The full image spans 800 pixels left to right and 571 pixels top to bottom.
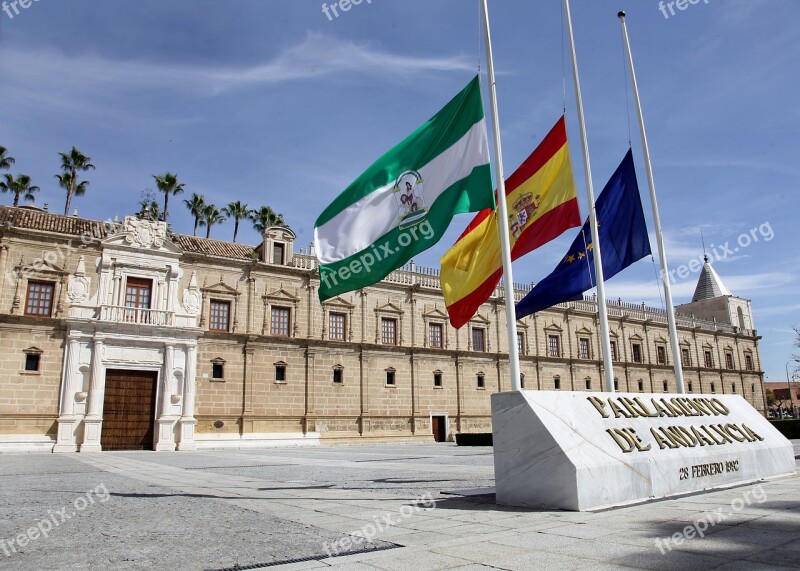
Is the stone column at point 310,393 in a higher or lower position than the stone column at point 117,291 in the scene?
lower

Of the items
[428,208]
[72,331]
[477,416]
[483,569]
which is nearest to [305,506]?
[483,569]

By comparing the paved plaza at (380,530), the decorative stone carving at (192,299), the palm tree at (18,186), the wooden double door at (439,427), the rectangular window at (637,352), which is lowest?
the paved plaza at (380,530)

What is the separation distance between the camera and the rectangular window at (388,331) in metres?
34.1

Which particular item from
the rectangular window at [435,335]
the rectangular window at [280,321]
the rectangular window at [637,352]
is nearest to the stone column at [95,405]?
the rectangular window at [280,321]

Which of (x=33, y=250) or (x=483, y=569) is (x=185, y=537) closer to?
(x=483, y=569)

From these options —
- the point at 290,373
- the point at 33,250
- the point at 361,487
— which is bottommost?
the point at 361,487

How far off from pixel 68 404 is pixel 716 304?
5790cm

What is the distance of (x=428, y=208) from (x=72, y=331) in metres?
21.9

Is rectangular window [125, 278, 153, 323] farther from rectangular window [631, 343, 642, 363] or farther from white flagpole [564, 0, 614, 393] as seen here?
rectangular window [631, 343, 642, 363]

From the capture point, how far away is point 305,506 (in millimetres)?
7078

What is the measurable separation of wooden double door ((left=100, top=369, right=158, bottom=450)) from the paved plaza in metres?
17.7

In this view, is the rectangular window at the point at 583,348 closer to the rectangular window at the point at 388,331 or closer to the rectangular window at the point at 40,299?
the rectangular window at the point at 388,331

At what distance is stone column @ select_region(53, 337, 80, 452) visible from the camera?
2364 cm

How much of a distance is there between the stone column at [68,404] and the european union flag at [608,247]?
2107cm
